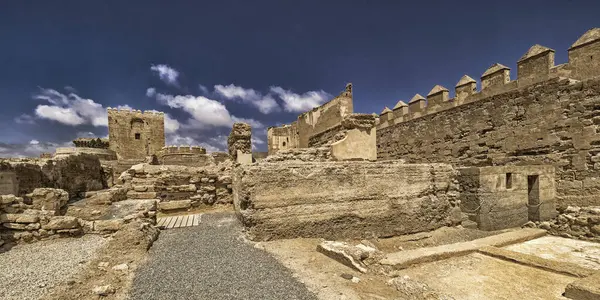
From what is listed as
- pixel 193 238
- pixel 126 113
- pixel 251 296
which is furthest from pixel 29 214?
pixel 126 113

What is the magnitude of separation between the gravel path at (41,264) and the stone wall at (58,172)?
5.54m

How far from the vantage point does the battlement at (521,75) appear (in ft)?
30.9

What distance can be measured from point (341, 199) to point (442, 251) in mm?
2385

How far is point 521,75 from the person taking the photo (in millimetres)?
10867

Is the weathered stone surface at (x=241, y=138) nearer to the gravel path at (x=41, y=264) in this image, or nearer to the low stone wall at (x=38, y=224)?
the low stone wall at (x=38, y=224)

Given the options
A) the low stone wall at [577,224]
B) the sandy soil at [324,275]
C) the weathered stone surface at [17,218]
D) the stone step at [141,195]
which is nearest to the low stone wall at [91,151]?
the stone step at [141,195]

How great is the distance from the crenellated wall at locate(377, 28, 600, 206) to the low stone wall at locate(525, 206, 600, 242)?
3.88 feet

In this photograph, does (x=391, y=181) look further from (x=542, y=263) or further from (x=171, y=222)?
(x=171, y=222)

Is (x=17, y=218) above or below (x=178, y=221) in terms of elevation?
above

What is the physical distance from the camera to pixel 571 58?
32.1ft

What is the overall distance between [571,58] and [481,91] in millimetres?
2987

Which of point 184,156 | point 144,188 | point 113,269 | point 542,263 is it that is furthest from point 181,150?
point 542,263

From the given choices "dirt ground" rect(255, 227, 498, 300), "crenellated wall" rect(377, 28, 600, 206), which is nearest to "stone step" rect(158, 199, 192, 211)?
"dirt ground" rect(255, 227, 498, 300)

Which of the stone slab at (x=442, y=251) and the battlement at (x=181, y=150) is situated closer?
the stone slab at (x=442, y=251)
